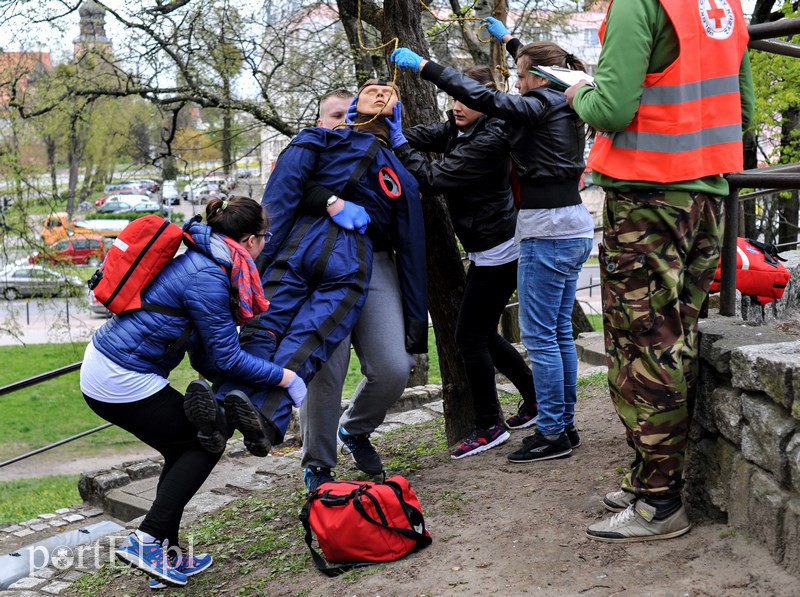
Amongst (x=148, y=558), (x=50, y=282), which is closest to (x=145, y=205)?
(x=50, y=282)

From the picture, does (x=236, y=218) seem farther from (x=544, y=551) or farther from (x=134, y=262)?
(x=544, y=551)

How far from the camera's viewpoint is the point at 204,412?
131 inches

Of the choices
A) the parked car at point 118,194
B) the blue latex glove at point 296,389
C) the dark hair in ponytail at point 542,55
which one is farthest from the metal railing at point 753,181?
the parked car at point 118,194

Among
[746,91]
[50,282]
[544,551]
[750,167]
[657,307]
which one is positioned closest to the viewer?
[657,307]

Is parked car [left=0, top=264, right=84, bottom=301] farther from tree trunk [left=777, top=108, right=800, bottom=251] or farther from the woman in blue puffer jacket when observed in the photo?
the woman in blue puffer jacket

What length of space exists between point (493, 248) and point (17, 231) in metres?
10.4

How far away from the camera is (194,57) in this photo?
40.6 ft

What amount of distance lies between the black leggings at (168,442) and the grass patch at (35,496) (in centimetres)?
420

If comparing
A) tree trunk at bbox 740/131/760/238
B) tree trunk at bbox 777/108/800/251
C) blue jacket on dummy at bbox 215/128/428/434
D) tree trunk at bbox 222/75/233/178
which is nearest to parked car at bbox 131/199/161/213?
tree trunk at bbox 222/75/233/178

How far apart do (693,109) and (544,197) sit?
1.15 metres

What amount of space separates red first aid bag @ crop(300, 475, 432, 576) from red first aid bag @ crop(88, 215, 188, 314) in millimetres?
1032

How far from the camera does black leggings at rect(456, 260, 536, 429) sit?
169 inches

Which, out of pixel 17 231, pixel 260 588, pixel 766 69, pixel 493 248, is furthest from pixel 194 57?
pixel 260 588

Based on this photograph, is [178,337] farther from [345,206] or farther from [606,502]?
[606,502]
